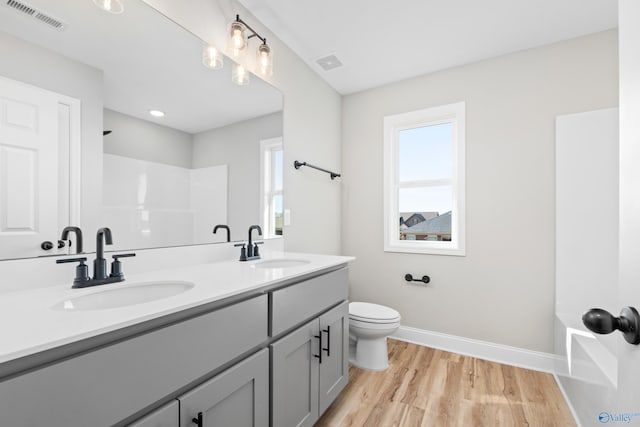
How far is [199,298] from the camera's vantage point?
0.86 m

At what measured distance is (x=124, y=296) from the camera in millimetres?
1044

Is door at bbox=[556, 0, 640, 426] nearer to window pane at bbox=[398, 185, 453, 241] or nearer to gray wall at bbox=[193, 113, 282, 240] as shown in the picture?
gray wall at bbox=[193, 113, 282, 240]

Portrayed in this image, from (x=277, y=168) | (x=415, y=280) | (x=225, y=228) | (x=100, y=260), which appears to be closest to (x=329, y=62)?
(x=277, y=168)

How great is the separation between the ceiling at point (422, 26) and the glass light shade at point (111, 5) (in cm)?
82

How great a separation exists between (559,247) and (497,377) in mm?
1026

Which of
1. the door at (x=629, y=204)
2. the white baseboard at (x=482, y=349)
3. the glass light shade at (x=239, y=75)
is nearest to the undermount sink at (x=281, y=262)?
the glass light shade at (x=239, y=75)

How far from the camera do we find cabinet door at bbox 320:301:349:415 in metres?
1.50

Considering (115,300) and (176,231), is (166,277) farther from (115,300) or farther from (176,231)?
(176,231)

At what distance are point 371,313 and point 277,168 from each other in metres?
1.27

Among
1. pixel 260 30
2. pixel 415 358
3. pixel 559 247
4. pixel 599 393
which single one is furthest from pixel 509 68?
pixel 415 358

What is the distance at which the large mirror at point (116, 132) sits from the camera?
98 centimetres

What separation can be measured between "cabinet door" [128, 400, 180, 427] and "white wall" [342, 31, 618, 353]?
7.23ft

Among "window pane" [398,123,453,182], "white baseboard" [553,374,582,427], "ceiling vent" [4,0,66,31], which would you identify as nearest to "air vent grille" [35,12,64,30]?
"ceiling vent" [4,0,66,31]

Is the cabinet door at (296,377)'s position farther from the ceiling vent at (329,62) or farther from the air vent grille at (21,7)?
the ceiling vent at (329,62)
